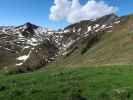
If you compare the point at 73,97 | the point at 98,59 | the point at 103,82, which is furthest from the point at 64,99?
the point at 98,59

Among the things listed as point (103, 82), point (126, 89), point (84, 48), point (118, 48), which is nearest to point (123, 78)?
point (103, 82)

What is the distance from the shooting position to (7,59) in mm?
135750

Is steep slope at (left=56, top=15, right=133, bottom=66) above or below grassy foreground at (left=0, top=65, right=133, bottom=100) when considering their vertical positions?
above

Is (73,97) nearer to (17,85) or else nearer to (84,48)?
(17,85)

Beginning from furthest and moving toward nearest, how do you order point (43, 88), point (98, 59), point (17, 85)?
1. point (98, 59)
2. point (17, 85)
3. point (43, 88)

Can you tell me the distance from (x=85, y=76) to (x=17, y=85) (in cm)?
663

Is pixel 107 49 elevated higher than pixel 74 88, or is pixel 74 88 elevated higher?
pixel 107 49

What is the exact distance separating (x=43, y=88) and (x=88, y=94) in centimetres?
395

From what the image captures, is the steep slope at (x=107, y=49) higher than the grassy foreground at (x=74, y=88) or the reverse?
higher

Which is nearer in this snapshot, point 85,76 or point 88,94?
point 88,94

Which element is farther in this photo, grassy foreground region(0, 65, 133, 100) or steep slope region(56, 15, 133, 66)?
steep slope region(56, 15, 133, 66)

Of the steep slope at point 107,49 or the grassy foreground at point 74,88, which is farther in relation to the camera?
the steep slope at point 107,49

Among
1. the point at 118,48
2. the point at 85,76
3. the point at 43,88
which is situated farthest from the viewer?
the point at 118,48

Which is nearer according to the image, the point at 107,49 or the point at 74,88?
the point at 74,88
